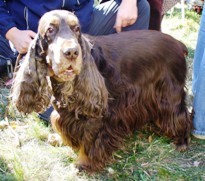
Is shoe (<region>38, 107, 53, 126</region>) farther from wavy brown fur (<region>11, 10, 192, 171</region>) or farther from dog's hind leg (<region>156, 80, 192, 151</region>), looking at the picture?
dog's hind leg (<region>156, 80, 192, 151</region>)

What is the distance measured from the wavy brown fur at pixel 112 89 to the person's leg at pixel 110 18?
1.78 feet

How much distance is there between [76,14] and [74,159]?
1276 mm

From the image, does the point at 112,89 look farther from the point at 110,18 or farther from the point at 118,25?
the point at 110,18

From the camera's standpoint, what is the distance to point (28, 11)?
11.2ft

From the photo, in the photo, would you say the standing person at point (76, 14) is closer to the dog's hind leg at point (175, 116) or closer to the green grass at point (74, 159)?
the green grass at point (74, 159)

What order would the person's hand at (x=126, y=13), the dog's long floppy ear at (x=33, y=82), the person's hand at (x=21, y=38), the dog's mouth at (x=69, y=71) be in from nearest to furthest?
the dog's mouth at (x=69, y=71)
the dog's long floppy ear at (x=33, y=82)
the person's hand at (x=21, y=38)
the person's hand at (x=126, y=13)

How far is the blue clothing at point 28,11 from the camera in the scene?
330 centimetres

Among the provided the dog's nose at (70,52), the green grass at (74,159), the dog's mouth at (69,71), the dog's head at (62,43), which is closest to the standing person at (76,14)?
the green grass at (74,159)

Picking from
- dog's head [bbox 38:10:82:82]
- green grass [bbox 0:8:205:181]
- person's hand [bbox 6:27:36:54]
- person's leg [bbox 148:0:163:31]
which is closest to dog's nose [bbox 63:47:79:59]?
dog's head [bbox 38:10:82:82]

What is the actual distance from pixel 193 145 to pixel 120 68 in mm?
947

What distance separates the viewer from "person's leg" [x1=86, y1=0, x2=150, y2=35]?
142 inches

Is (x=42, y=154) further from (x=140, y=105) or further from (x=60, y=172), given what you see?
(x=140, y=105)

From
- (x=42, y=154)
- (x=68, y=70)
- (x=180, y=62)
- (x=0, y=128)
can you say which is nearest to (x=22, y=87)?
(x=68, y=70)

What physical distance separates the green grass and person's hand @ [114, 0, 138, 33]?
37.2 inches
